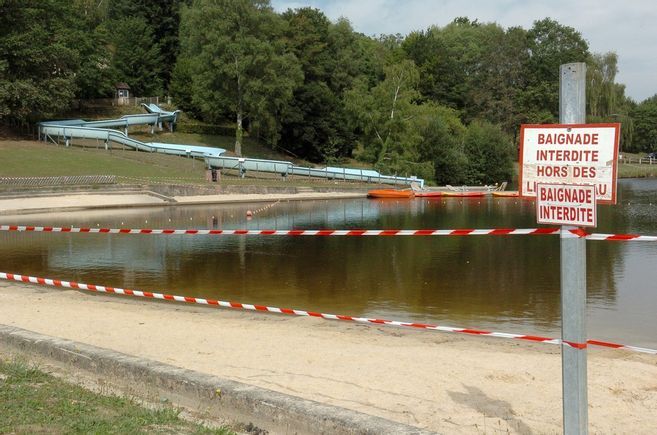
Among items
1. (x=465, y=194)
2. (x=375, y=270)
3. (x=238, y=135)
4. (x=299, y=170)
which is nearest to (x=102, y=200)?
(x=375, y=270)

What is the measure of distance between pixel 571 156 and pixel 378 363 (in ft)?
15.6

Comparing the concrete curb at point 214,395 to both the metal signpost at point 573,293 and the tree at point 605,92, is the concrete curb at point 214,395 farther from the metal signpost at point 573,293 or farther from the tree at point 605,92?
the tree at point 605,92

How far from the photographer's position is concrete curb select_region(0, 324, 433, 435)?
5.05 m

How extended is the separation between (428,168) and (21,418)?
2535 inches

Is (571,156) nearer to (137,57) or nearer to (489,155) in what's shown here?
(489,155)

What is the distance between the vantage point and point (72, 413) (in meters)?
5.22

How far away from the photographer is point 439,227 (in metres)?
30.1

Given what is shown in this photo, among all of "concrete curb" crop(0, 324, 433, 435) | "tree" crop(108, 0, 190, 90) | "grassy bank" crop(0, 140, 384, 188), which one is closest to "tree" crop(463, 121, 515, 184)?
"grassy bank" crop(0, 140, 384, 188)

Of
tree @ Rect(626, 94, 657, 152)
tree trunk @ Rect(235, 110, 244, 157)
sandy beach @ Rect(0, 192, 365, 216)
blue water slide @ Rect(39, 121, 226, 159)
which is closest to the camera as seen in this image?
sandy beach @ Rect(0, 192, 365, 216)

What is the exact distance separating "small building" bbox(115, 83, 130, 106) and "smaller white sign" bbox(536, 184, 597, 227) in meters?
75.8

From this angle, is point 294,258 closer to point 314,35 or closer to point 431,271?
point 431,271

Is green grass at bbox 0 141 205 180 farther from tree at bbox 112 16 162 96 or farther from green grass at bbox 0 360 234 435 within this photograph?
green grass at bbox 0 360 234 435

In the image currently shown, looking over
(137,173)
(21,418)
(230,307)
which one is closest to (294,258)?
(230,307)

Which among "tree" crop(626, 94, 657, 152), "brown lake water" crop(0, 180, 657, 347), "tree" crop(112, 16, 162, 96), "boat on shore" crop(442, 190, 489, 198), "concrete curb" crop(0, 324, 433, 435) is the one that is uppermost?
"tree" crop(112, 16, 162, 96)
